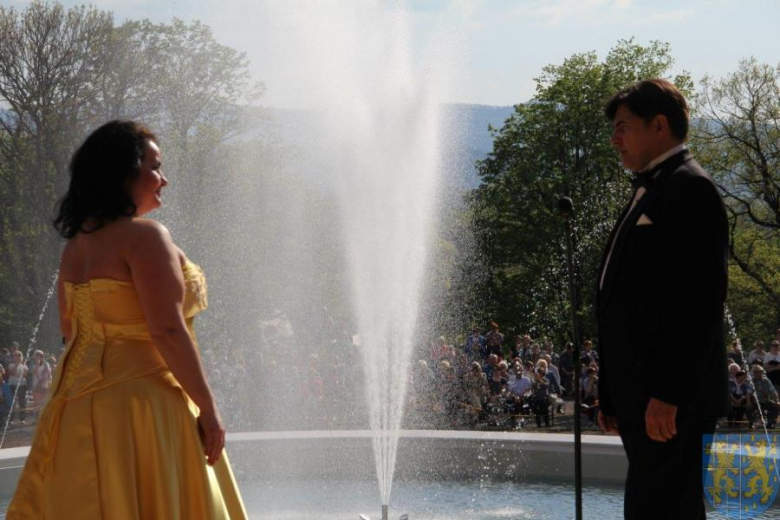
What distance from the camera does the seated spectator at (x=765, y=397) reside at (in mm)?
12906

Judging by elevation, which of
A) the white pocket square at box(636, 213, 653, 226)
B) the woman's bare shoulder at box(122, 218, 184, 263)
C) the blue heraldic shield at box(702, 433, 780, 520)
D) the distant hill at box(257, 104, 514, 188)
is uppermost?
the distant hill at box(257, 104, 514, 188)

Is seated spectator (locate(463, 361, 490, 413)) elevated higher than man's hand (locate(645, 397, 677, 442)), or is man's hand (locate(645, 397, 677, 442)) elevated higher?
man's hand (locate(645, 397, 677, 442))

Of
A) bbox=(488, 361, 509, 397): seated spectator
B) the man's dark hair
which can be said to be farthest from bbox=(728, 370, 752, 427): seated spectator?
the man's dark hair

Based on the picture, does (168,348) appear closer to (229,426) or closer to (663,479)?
(663,479)

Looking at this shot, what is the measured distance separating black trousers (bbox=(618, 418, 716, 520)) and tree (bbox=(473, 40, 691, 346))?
87.5 ft

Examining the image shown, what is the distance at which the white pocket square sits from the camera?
3.26 meters

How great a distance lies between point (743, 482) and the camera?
7.56m

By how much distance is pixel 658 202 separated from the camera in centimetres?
325

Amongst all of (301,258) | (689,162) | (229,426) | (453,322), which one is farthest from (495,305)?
(689,162)

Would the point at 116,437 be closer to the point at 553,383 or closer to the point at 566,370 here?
the point at 553,383

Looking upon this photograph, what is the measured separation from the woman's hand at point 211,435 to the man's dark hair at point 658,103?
1.64m

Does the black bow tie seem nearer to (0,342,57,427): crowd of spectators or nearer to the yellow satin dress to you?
the yellow satin dress

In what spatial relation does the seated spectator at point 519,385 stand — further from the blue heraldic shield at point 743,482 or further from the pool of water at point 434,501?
the blue heraldic shield at point 743,482

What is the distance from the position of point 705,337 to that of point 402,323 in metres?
9.03
